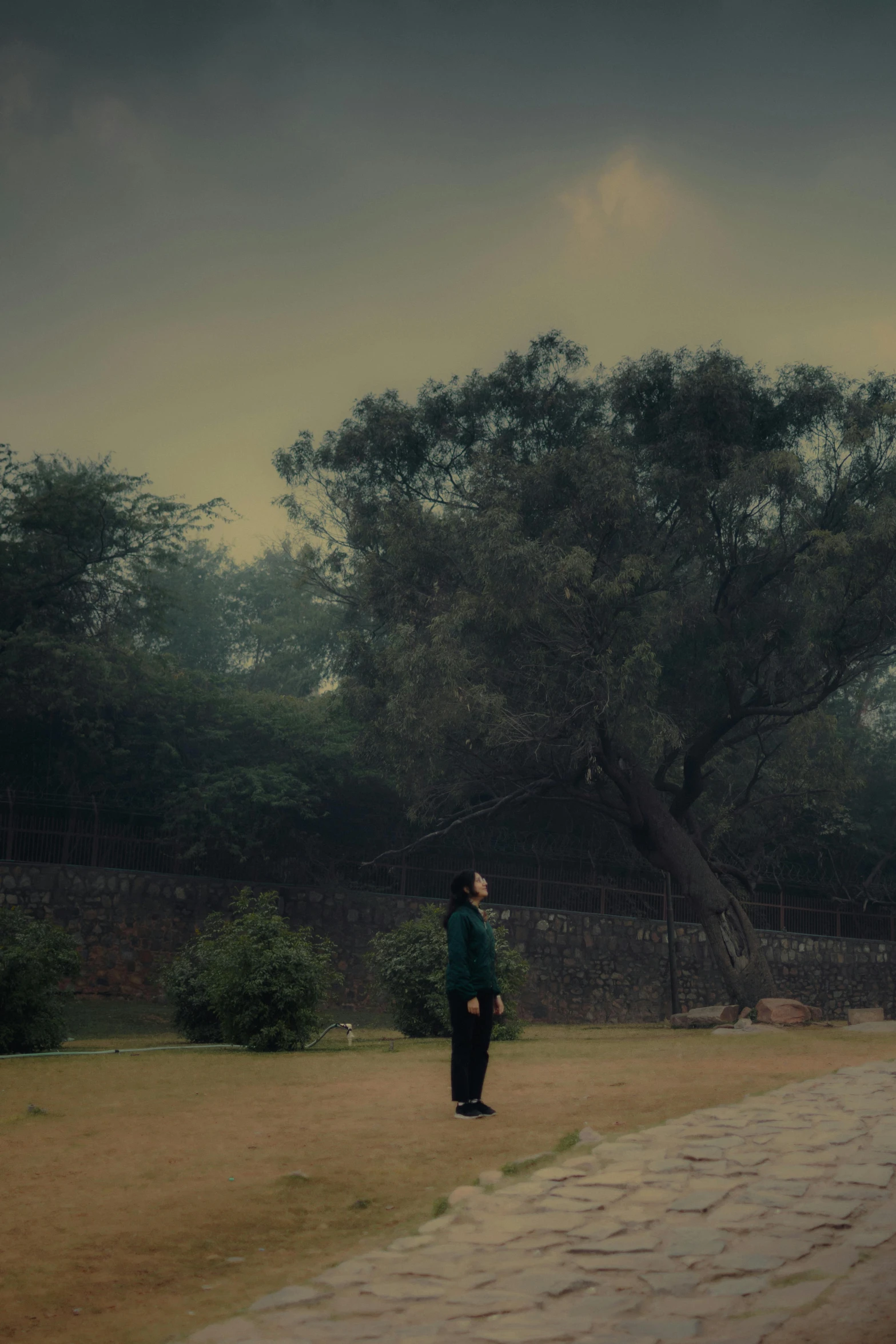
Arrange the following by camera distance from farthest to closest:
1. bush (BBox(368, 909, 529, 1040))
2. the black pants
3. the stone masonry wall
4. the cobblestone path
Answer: the stone masonry wall < bush (BBox(368, 909, 529, 1040)) < the black pants < the cobblestone path

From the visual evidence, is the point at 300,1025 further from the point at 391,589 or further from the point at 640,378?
the point at 640,378

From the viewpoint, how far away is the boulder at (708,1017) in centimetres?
1703

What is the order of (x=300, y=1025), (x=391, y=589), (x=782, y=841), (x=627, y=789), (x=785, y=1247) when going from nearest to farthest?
1. (x=785, y=1247)
2. (x=300, y=1025)
3. (x=627, y=789)
4. (x=391, y=589)
5. (x=782, y=841)

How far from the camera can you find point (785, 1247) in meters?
3.85

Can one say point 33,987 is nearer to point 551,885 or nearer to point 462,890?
point 462,890

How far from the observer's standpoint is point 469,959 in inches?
280

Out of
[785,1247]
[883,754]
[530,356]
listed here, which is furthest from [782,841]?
[785,1247]

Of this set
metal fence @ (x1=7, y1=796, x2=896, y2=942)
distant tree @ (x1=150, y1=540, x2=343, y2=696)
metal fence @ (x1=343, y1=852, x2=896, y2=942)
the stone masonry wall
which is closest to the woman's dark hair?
metal fence @ (x1=7, y1=796, x2=896, y2=942)

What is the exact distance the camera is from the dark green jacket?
7027 millimetres

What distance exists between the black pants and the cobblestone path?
1.38 metres

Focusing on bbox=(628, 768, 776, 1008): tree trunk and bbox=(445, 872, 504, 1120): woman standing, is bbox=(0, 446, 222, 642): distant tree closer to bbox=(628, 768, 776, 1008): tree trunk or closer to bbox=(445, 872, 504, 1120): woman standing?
bbox=(628, 768, 776, 1008): tree trunk

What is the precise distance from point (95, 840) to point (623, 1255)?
19.2 meters

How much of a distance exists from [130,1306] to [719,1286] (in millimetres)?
1859

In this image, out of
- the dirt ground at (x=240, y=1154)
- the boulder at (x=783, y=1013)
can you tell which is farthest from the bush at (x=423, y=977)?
the boulder at (x=783, y=1013)
